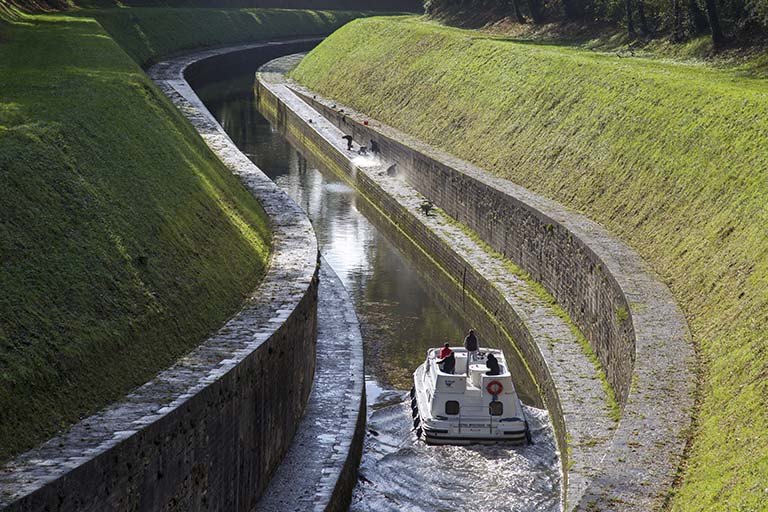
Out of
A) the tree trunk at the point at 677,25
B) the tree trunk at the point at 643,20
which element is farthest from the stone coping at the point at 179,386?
the tree trunk at the point at 643,20

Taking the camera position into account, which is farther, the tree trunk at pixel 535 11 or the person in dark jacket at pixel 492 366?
the tree trunk at pixel 535 11

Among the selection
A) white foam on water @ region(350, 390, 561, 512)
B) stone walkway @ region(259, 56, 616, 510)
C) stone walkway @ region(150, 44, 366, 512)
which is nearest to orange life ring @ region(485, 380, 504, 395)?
white foam on water @ region(350, 390, 561, 512)

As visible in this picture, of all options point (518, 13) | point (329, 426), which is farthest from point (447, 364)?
point (518, 13)

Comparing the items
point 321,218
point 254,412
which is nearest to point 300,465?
point 254,412

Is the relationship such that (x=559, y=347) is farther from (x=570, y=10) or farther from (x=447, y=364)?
(x=570, y=10)

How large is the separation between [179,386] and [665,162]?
16192 mm

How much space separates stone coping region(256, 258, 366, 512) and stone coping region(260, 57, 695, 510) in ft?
11.3

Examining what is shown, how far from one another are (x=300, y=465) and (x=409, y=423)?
15.6 feet

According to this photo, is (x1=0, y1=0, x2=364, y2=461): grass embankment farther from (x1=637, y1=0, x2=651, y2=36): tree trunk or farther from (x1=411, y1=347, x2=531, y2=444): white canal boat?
(x1=637, y1=0, x2=651, y2=36): tree trunk

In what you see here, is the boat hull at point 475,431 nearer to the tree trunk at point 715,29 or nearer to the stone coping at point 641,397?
the stone coping at point 641,397

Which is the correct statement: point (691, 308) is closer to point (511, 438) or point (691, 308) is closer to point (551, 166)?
point (511, 438)

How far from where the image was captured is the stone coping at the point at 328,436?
16328mm

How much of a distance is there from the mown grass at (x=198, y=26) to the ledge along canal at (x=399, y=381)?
27449 millimetres

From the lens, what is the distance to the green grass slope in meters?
12.9
